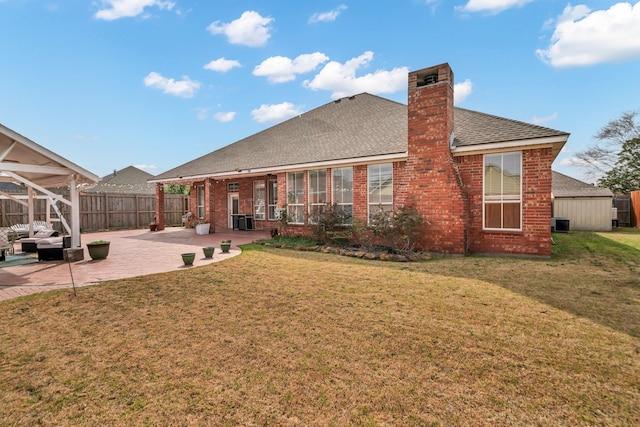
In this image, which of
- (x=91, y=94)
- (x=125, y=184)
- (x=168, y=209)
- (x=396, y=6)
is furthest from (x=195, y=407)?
(x=125, y=184)

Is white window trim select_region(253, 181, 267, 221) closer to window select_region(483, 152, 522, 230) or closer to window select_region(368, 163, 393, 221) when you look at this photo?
window select_region(368, 163, 393, 221)

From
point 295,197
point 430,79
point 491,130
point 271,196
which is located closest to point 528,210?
point 491,130

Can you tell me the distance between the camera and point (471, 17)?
10.6 metres

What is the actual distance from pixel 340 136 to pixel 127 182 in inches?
1336

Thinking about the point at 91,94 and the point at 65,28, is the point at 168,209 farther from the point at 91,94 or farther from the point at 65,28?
the point at 65,28

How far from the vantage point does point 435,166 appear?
9148mm

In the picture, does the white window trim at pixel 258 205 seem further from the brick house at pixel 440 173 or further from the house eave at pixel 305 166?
the brick house at pixel 440 173

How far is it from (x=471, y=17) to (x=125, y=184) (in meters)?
38.3

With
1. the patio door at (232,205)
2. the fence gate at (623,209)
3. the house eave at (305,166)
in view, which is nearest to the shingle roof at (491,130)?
the house eave at (305,166)

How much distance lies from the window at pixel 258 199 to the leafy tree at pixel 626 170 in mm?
32135

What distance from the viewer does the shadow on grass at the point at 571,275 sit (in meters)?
4.48

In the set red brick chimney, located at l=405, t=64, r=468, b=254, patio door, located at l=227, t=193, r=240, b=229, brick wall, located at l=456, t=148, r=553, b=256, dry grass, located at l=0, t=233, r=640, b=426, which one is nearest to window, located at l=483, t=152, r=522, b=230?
brick wall, located at l=456, t=148, r=553, b=256

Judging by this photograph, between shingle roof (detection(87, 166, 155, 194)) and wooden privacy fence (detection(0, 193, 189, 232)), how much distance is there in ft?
36.8

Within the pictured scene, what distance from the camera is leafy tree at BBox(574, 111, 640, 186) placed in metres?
27.9
